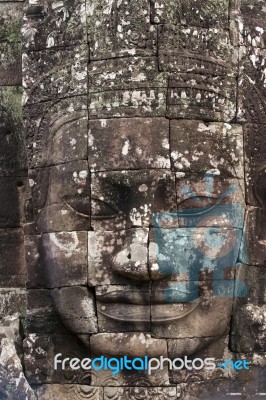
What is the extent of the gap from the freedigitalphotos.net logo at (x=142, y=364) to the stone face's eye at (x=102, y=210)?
1.18 meters

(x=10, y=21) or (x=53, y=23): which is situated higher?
(x=10, y=21)

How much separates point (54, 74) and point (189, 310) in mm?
2296

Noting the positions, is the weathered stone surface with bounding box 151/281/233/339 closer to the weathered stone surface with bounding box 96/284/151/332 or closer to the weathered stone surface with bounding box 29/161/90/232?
the weathered stone surface with bounding box 96/284/151/332

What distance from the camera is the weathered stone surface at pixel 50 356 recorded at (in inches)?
496

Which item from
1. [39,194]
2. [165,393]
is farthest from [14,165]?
[165,393]

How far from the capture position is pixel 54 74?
12664 mm

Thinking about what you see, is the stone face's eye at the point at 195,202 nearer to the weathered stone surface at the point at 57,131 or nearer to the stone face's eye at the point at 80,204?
the stone face's eye at the point at 80,204

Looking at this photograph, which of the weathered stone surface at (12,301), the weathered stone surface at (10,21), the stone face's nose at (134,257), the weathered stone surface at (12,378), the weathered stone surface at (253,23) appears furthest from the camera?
the weathered stone surface at (10,21)

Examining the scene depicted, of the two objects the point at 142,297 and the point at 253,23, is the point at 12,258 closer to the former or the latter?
the point at 142,297

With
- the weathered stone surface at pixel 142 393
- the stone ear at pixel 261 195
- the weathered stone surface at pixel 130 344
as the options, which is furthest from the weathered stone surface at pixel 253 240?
the weathered stone surface at pixel 142 393

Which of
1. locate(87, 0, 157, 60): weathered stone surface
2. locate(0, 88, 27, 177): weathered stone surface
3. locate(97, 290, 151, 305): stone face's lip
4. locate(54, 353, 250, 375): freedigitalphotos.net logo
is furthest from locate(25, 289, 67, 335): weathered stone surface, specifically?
locate(87, 0, 157, 60): weathered stone surface

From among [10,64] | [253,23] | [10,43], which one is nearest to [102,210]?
[10,64]

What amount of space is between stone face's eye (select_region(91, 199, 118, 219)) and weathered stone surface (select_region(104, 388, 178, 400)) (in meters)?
1.46

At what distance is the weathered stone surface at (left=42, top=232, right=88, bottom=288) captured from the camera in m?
12.4
